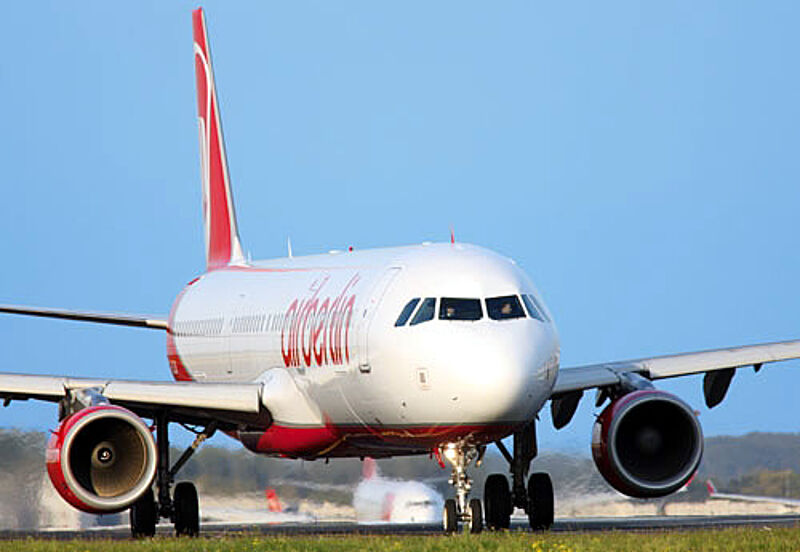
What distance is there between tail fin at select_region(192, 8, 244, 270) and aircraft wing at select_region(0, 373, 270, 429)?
9.72 metres

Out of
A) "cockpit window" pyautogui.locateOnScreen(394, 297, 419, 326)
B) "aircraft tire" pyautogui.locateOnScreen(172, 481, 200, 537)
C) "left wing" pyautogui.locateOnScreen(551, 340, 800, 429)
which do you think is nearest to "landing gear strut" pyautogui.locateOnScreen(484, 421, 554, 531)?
"left wing" pyautogui.locateOnScreen(551, 340, 800, 429)

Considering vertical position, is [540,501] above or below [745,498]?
above

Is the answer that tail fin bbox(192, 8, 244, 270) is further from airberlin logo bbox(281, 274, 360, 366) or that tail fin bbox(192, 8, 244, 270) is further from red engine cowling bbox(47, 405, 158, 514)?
red engine cowling bbox(47, 405, 158, 514)

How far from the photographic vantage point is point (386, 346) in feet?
80.0

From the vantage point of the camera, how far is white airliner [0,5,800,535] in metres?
23.4

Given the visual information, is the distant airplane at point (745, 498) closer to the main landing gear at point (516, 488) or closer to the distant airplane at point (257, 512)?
the distant airplane at point (257, 512)

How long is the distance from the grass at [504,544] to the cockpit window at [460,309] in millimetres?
2671

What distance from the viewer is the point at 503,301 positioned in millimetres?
23828

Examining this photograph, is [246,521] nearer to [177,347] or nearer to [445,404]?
[177,347]

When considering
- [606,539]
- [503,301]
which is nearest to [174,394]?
[503,301]

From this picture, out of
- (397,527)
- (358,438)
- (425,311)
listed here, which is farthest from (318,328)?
(397,527)

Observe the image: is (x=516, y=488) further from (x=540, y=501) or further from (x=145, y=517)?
(x=145, y=517)

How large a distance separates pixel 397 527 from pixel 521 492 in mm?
3950

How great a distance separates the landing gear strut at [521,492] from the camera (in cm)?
2691
